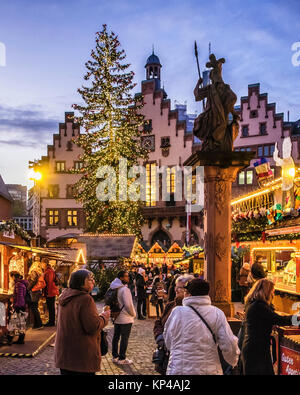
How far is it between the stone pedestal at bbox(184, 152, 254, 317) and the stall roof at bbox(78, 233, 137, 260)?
16413mm

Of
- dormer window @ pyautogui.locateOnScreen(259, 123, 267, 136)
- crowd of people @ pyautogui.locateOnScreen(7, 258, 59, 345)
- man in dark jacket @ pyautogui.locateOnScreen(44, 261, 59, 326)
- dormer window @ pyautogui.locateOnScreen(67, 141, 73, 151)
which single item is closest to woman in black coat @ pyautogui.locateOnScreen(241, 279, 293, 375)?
crowd of people @ pyautogui.locateOnScreen(7, 258, 59, 345)

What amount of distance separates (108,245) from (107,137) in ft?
37.7

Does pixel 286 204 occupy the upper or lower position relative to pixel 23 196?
lower

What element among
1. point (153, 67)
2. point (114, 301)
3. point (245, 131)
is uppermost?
point (153, 67)

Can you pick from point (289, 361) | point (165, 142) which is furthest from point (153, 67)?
point (289, 361)

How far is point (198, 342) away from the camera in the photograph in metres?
4.40

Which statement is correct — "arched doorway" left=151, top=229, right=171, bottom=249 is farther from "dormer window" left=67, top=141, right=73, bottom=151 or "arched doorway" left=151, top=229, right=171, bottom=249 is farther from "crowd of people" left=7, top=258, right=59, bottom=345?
"crowd of people" left=7, top=258, right=59, bottom=345

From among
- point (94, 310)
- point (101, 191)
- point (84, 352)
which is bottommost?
point (84, 352)

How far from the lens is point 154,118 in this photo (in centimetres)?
4759

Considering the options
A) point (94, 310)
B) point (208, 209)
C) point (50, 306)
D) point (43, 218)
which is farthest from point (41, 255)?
point (43, 218)

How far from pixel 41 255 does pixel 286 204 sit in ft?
25.8

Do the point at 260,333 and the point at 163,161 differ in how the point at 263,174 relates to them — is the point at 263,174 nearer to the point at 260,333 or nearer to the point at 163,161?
the point at 260,333
